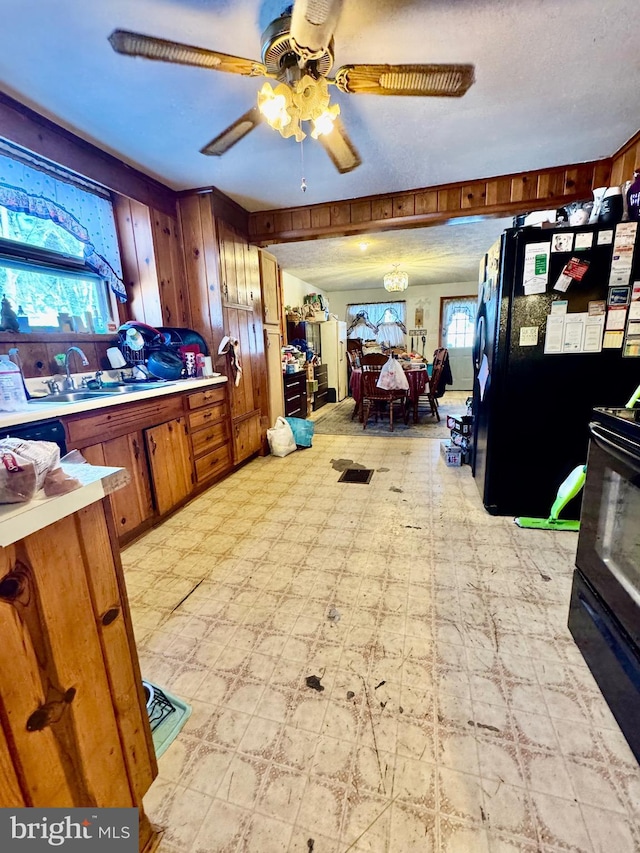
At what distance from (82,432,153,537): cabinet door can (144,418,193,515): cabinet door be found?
63 millimetres

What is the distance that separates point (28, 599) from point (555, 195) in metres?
3.72

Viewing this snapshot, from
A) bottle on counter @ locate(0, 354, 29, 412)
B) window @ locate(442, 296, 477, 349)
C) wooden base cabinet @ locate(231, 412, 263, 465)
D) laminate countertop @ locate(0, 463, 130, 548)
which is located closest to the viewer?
laminate countertop @ locate(0, 463, 130, 548)

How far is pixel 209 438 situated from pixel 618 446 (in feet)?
8.35

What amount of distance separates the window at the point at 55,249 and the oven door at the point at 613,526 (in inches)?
112

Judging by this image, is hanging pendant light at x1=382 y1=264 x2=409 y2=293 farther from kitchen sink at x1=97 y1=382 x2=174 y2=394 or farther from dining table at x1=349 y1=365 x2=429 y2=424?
kitchen sink at x1=97 y1=382 x2=174 y2=394

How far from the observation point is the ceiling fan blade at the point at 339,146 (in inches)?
73.3

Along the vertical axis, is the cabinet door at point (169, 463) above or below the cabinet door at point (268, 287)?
below

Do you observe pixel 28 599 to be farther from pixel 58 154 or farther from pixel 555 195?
pixel 555 195

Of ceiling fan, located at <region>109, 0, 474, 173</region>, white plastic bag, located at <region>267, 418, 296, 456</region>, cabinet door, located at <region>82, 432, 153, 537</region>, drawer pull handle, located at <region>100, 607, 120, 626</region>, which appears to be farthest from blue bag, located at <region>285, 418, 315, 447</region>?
drawer pull handle, located at <region>100, 607, 120, 626</region>

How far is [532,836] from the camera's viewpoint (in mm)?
833

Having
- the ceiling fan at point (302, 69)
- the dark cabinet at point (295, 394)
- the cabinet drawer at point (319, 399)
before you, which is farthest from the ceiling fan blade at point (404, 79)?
the cabinet drawer at point (319, 399)

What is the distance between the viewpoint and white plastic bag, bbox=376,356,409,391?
4.45m

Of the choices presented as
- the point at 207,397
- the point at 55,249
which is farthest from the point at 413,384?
the point at 55,249

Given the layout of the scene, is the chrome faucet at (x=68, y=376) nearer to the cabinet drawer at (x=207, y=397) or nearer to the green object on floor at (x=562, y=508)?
the cabinet drawer at (x=207, y=397)
